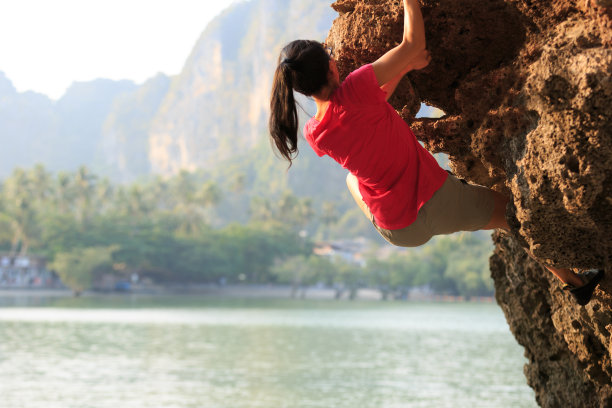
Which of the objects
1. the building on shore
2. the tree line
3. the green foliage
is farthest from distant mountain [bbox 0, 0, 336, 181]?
the green foliage

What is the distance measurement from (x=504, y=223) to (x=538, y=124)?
0.69 m

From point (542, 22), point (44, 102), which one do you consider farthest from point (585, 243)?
point (44, 102)

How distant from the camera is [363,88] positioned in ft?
9.39

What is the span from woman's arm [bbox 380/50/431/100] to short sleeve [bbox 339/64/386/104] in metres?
0.16

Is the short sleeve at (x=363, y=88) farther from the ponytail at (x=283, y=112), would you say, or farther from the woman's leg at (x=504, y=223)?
the woman's leg at (x=504, y=223)

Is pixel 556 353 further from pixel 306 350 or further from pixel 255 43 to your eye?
pixel 255 43

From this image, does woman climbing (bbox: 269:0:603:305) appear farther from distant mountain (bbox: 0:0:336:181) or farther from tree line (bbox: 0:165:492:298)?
distant mountain (bbox: 0:0:336:181)

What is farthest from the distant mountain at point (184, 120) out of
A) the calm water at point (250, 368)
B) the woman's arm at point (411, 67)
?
the woman's arm at point (411, 67)

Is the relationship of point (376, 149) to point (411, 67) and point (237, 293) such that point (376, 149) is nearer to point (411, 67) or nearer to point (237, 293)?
point (411, 67)

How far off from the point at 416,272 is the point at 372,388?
70.5 meters

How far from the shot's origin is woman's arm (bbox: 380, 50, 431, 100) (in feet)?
10.00

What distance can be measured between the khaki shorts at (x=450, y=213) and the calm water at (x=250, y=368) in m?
11.4

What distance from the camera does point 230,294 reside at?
256ft

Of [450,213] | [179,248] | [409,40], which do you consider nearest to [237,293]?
[179,248]
